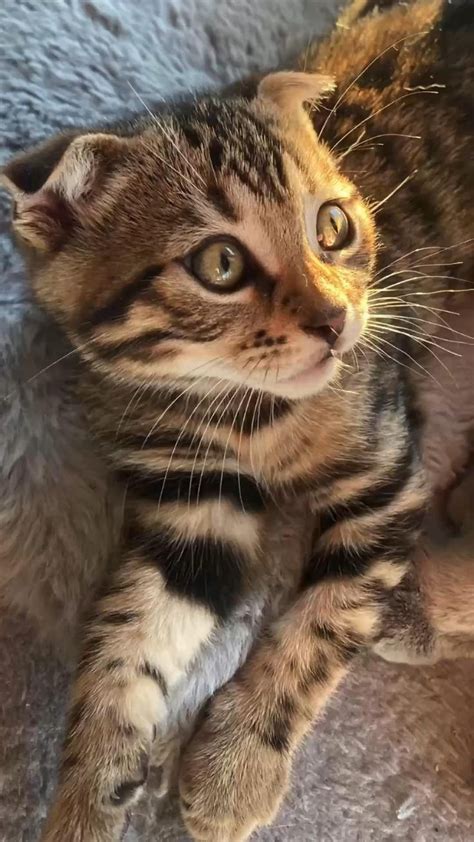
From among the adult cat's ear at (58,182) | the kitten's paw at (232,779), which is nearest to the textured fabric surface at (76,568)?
the kitten's paw at (232,779)

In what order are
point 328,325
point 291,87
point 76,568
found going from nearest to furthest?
point 328,325 < point 291,87 < point 76,568

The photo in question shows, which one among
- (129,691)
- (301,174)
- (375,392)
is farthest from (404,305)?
(129,691)

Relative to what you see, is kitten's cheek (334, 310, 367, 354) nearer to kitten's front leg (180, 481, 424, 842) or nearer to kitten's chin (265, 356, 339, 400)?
kitten's chin (265, 356, 339, 400)

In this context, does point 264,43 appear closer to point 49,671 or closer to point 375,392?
point 375,392

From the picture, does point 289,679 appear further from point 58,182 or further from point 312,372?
point 58,182

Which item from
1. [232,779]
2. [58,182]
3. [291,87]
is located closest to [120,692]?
[232,779]

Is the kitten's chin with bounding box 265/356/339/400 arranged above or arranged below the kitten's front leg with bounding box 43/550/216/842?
above

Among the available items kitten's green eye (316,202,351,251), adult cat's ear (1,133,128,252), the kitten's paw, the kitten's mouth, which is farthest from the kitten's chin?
the kitten's paw
